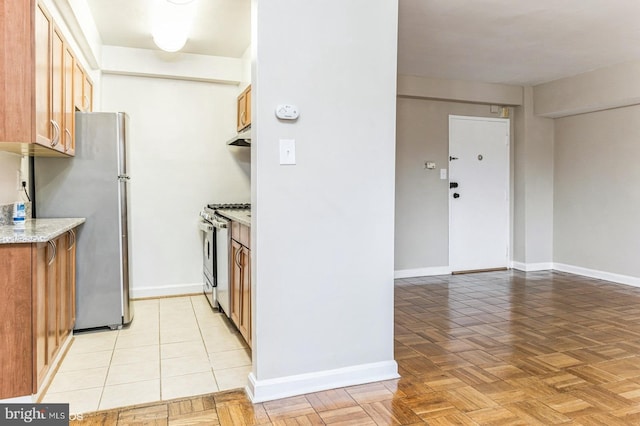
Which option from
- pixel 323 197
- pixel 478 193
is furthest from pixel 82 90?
pixel 478 193

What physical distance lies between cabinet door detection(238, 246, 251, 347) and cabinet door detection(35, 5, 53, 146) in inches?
48.6

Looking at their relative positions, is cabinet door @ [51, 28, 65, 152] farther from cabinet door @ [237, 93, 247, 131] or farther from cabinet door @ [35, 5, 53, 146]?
cabinet door @ [237, 93, 247, 131]

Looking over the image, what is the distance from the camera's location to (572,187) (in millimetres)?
5371

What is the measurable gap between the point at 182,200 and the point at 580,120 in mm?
4690

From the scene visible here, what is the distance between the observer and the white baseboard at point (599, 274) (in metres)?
4.71

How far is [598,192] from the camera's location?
5035 millimetres

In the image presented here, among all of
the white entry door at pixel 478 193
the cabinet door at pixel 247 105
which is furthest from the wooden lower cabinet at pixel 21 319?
the white entry door at pixel 478 193

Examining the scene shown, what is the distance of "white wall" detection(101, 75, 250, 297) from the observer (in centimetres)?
425

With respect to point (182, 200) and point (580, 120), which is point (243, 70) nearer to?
point (182, 200)

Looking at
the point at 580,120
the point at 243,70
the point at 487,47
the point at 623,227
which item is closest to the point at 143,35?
the point at 243,70

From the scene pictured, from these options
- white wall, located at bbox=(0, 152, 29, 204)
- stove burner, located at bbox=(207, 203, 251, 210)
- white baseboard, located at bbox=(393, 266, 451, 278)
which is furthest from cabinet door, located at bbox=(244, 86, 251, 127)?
white baseboard, located at bbox=(393, 266, 451, 278)

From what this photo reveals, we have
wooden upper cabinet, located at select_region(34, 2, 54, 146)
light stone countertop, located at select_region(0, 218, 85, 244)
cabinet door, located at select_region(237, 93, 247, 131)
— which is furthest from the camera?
cabinet door, located at select_region(237, 93, 247, 131)

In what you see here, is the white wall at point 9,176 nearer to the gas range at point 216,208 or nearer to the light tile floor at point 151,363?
the light tile floor at point 151,363

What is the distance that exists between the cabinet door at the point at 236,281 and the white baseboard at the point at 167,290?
1405 millimetres
